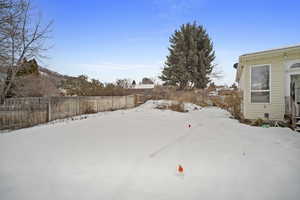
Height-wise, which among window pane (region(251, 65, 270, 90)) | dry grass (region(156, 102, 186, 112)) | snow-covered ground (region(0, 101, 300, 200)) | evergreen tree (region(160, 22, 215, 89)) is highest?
evergreen tree (region(160, 22, 215, 89))

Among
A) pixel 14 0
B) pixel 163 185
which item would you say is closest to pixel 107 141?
pixel 163 185

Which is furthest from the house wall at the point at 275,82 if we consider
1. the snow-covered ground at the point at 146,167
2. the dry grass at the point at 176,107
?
the dry grass at the point at 176,107

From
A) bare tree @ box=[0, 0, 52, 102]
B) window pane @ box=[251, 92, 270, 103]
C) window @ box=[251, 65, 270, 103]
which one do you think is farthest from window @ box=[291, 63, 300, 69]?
bare tree @ box=[0, 0, 52, 102]

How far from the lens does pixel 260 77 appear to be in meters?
7.10

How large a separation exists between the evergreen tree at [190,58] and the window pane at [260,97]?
14339mm

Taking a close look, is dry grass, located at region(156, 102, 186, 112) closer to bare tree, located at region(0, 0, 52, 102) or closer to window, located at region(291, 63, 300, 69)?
window, located at region(291, 63, 300, 69)

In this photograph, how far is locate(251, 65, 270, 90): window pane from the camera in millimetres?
6898

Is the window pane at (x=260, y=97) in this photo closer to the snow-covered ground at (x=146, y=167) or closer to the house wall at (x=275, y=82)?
the house wall at (x=275, y=82)

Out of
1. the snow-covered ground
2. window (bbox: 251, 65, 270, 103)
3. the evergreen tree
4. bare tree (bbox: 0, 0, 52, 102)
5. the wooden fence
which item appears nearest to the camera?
the snow-covered ground

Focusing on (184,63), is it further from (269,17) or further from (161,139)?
(161,139)

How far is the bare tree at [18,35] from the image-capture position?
18.2 ft

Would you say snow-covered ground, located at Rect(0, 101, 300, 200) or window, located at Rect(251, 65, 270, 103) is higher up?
window, located at Rect(251, 65, 270, 103)

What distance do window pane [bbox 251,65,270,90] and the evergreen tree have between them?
14.2m

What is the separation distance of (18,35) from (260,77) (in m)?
9.94
